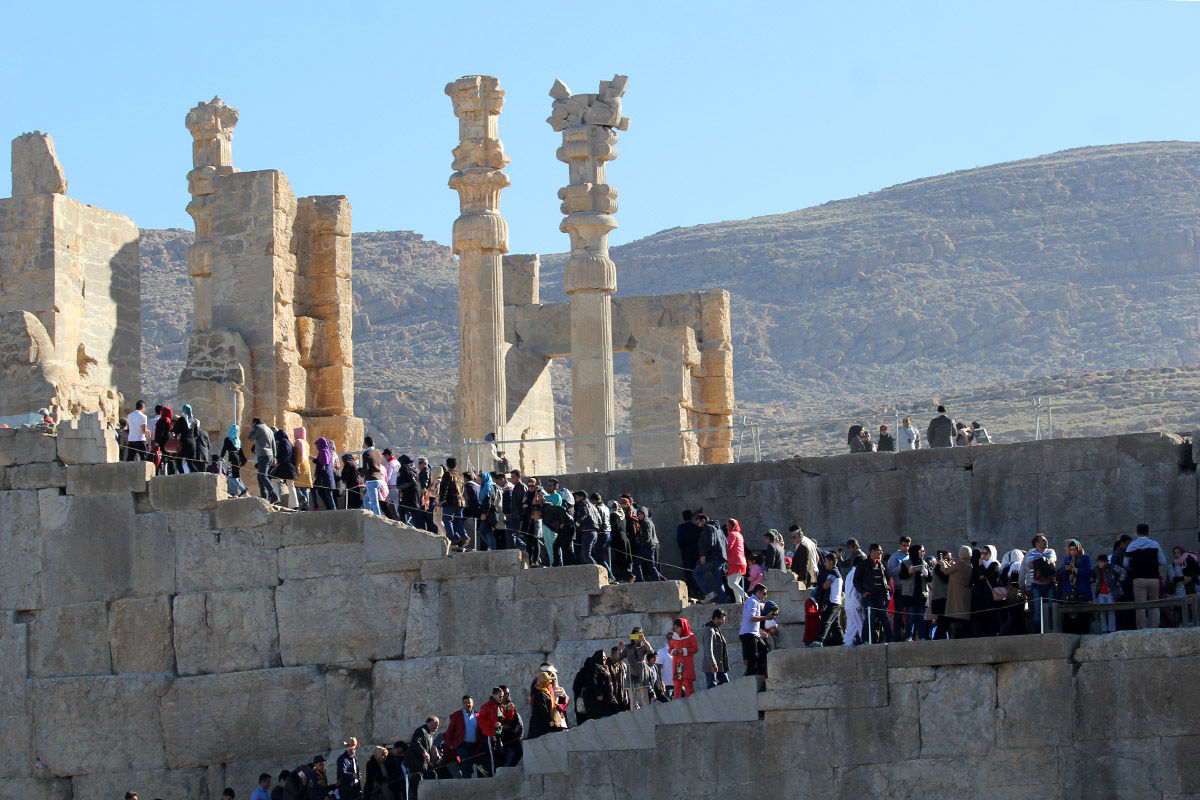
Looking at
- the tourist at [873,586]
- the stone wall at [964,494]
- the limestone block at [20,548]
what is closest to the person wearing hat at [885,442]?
the stone wall at [964,494]

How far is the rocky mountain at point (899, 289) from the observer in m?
87.2

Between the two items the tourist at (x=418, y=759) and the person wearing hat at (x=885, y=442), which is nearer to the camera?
the tourist at (x=418, y=759)

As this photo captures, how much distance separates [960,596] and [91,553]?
858 centimetres

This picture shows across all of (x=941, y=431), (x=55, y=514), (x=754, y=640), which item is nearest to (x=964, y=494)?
(x=941, y=431)

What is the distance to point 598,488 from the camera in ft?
67.5

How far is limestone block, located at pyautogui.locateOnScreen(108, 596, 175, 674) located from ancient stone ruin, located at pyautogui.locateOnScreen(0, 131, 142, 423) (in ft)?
10.9

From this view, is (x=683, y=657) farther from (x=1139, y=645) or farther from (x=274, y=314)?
(x=274, y=314)

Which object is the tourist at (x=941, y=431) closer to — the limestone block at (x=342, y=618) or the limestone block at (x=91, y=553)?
the limestone block at (x=342, y=618)

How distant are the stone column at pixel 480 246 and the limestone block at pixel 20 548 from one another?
8.47 meters

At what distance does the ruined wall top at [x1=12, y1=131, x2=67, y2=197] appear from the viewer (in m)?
22.0

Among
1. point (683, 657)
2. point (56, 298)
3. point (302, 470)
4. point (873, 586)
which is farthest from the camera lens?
point (56, 298)

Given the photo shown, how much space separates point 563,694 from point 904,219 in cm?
10233

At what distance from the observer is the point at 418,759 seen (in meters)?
16.4

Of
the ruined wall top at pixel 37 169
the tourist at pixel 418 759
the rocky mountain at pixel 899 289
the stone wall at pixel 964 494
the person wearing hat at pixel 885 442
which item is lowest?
the tourist at pixel 418 759
